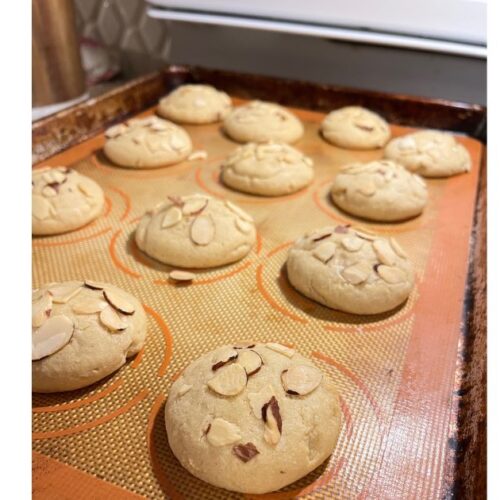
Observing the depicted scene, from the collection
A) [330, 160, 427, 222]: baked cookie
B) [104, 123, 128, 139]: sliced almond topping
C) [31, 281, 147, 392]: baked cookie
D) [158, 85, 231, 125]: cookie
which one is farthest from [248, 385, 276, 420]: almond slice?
[158, 85, 231, 125]: cookie

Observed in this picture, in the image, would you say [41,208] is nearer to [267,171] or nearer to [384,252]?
[267,171]

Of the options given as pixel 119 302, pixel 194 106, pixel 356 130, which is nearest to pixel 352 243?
pixel 119 302

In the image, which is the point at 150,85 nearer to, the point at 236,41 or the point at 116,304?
the point at 236,41

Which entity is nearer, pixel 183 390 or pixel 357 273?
pixel 183 390

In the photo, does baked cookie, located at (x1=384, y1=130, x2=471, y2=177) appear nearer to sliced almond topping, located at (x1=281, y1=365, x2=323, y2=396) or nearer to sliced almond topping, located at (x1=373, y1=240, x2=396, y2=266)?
sliced almond topping, located at (x1=373, y1=240, x2=396, y2=266)

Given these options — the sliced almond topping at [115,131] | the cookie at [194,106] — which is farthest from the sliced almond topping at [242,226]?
the cookie at [194,106]
